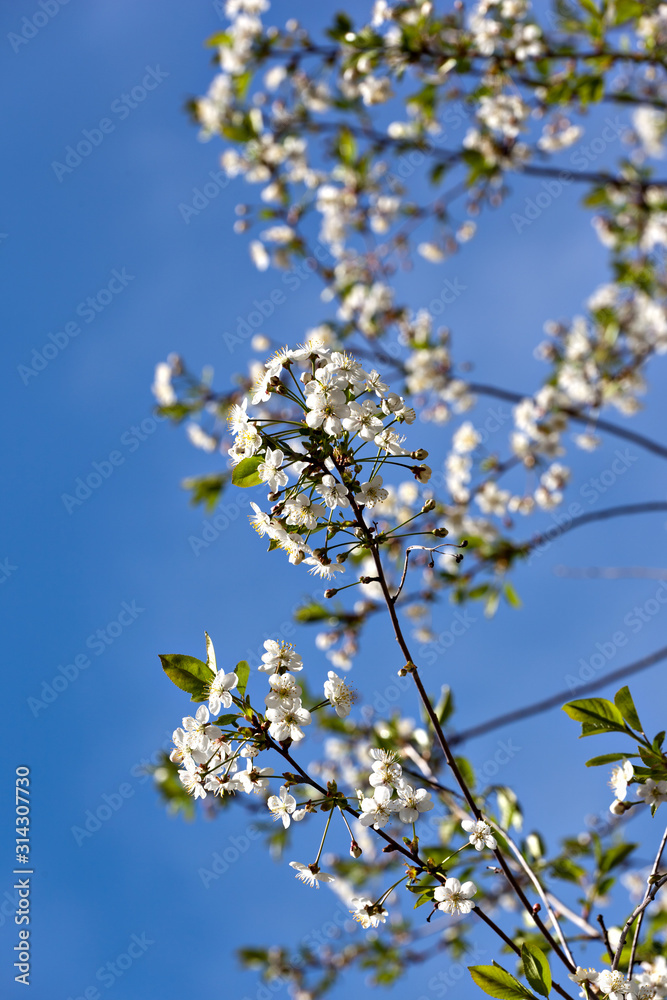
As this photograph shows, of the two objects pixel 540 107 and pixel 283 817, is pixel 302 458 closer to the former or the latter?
pixel 283 817

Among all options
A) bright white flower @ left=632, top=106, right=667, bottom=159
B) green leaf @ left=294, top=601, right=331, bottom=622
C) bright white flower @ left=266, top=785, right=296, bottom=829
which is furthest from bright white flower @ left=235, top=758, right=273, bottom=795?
bright white flower @ left=632, top=106, right=667, bottom=159

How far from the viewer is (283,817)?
54.7 inches

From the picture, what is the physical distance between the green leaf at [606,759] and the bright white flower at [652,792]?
0.09 metres

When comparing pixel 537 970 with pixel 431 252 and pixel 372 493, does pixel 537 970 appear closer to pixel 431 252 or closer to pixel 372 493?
pixel 372 493

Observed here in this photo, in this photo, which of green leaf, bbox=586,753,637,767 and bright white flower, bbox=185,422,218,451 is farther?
bright white flower, bbox=185,422,218,451

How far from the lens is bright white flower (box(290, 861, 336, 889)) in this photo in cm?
145

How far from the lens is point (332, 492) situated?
1370 millimetres

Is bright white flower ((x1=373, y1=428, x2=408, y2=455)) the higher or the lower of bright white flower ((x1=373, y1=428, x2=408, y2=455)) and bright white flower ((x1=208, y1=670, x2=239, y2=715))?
the higher

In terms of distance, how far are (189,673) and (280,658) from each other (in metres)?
0.19

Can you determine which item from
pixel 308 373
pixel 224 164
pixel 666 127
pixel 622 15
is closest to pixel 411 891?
pixel 308 373

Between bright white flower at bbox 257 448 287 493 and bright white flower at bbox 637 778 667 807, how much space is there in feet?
3.19

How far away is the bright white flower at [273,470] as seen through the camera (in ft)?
4.51

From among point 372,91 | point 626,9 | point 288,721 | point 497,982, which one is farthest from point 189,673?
point 372,91

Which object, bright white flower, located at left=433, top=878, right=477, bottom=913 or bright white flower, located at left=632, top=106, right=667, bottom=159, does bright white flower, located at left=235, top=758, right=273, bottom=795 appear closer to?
bright white flower, located at left=433, top=878, right=477, bottom=913
